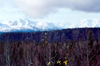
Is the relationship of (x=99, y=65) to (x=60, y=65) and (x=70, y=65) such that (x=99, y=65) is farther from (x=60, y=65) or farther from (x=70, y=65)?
(x=60, y=65)

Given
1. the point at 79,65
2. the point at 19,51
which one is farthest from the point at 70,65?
the point at 19,51

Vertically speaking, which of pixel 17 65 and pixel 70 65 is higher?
pixel 70 65

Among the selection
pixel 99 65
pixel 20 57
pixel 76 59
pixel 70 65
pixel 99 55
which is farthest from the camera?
pixel 20 57

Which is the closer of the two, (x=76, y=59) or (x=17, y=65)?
(x=76, y=59)

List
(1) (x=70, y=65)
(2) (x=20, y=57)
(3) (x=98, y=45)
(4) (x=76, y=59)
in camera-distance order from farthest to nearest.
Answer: (2) (x=20, y=57), (3) (x=98, y=45), (4) (x=76, y=59), (1) (x=70, y=65)

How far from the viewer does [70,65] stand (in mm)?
38656

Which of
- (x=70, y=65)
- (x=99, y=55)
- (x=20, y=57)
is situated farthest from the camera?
(x=20, y=57)

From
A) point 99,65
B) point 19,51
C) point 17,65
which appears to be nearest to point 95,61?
point 99,65

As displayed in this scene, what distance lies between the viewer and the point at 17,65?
5544 cm

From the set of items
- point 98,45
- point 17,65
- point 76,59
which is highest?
point 98,45

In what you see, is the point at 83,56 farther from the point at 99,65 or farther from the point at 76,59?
the point at 99,65

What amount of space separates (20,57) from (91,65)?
3336cm

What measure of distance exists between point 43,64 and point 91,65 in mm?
19839

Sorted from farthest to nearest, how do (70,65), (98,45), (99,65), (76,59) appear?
→ (98,45) → (76,59) → (99,65) → (70,65)
